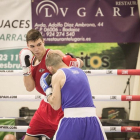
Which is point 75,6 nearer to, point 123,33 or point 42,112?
point 123,33

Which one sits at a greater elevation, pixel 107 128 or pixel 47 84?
pixel 47 84

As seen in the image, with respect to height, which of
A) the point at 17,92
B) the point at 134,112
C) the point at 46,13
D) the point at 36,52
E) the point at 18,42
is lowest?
the point at 134,112

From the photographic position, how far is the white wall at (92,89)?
6.44 meters

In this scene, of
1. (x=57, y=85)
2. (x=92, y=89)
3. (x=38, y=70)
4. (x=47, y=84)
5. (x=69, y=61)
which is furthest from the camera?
(x=92, y=89)

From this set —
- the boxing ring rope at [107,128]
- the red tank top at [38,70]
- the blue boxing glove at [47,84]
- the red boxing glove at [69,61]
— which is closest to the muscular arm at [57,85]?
the blue boxing glove at [47,84]

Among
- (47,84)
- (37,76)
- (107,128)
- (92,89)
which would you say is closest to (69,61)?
(47,84)

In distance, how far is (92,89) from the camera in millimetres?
6445

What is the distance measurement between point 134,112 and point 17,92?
222cm

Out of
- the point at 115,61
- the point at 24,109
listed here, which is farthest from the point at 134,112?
the point at 24,109

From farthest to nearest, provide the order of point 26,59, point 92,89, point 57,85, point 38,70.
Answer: point 92,89, point 38,70, point 26,59, point 57,85

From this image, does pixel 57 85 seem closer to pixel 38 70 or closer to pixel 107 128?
pixel 38 70

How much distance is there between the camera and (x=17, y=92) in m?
6.46

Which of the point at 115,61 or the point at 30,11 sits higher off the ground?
the point at 30,11

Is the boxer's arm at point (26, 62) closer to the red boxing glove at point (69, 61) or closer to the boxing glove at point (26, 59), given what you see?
the boxing glove at point (26, 59)
